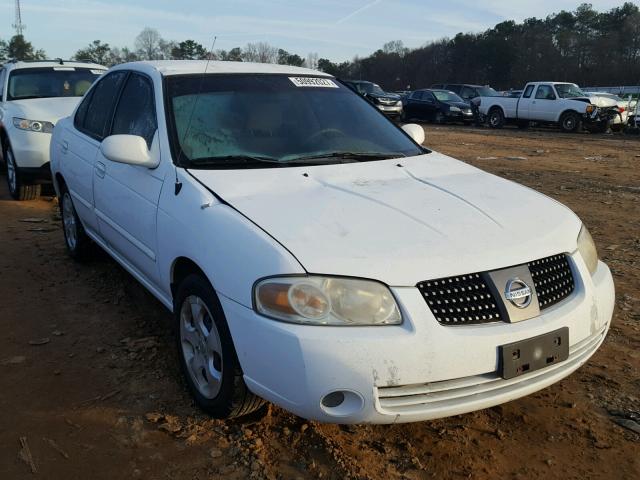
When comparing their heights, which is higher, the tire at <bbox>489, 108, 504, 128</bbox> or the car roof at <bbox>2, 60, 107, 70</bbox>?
the car roof at <bbox>2, 60, 107, 70</bbox>

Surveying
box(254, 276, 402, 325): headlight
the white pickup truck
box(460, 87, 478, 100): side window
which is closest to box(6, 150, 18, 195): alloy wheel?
box(254, 276, 402, 325): headlight

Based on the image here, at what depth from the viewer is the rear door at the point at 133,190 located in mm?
3309

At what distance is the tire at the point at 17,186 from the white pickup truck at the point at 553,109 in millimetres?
17677

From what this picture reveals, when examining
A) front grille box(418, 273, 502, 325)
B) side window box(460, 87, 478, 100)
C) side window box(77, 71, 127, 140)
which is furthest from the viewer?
side window box(460, 87, 478, 100)

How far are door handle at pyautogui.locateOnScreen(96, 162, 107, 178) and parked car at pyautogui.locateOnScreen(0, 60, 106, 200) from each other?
12.6ft

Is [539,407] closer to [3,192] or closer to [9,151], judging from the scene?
[9,151]

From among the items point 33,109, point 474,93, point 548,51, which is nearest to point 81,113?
point 33,109

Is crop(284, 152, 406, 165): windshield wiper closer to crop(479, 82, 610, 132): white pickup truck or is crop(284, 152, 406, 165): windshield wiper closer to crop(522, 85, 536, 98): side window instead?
crop(479, 82, 610, 132): white pickup truck

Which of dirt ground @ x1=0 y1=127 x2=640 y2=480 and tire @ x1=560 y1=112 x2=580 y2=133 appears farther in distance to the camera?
tire @ x1=560 y1=112 x2=580 y2=133

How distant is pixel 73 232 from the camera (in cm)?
517

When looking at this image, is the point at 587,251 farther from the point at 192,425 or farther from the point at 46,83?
the point at 46,83

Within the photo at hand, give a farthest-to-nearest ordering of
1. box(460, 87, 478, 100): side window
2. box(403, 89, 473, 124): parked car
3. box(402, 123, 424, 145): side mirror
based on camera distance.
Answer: box(460, 87, 478, 100): side window < box(403, 89, 473, 124): parked car < box(402, 123, 424, 145): side mirror

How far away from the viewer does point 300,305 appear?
2.28m

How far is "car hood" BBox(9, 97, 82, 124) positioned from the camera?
25.1ft
